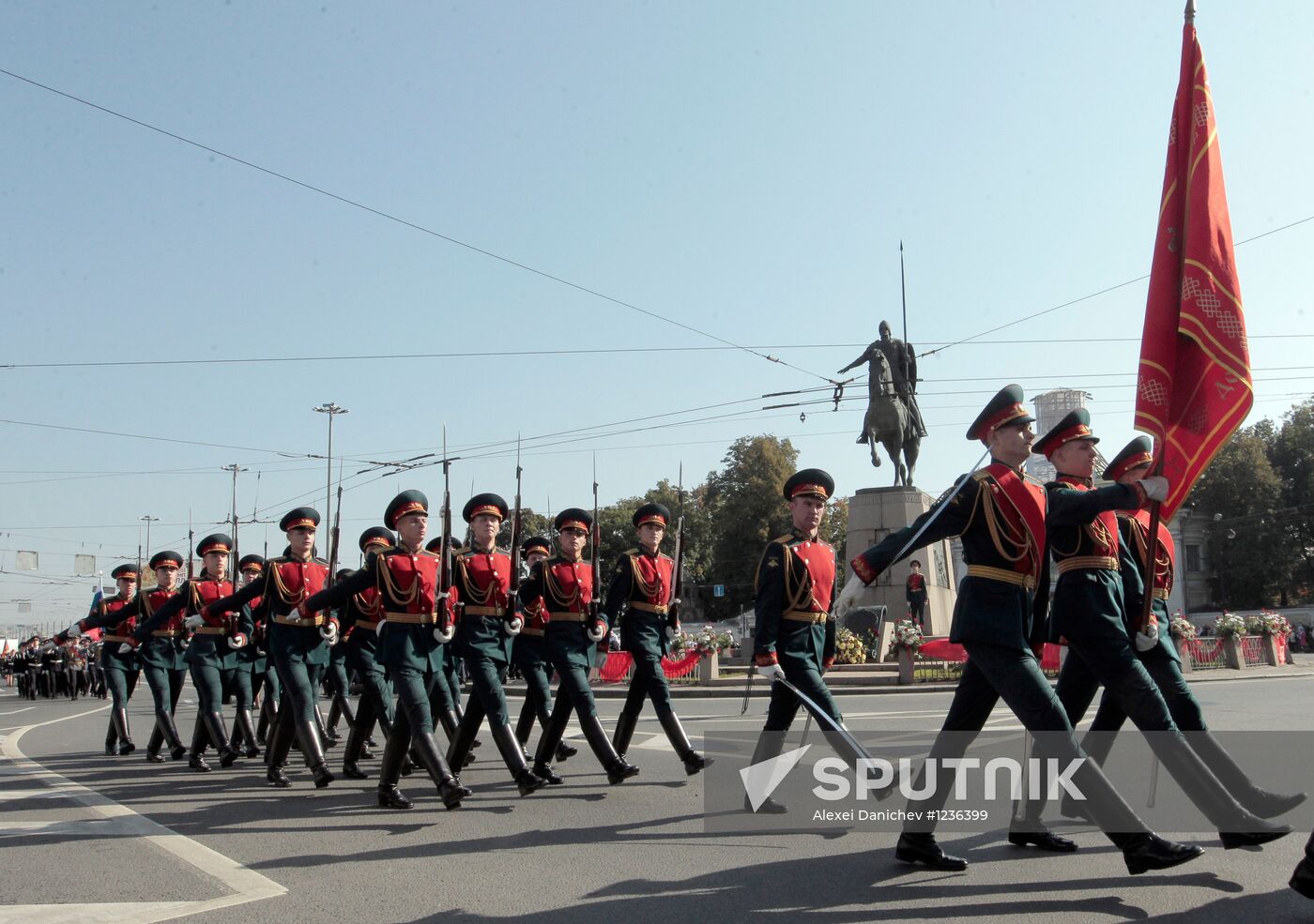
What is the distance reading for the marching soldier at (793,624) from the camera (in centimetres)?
668

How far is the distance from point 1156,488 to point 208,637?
8.60 metres

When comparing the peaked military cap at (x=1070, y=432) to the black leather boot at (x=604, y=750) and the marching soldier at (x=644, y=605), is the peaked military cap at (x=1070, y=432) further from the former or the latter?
the black leather boot at (x=604, y=750)

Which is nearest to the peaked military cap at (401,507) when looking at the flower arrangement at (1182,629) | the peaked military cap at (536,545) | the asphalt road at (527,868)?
the asphalt road at (527,868)

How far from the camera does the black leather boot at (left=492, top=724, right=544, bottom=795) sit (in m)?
7.32

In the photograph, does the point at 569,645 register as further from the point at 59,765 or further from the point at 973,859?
the point at 59,765

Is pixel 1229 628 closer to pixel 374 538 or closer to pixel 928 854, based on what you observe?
pixel 374 538

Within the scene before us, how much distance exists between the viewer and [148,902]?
509 cm

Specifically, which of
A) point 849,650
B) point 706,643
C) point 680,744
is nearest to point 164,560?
point 680,744

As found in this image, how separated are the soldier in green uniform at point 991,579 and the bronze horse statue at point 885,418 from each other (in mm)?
21173

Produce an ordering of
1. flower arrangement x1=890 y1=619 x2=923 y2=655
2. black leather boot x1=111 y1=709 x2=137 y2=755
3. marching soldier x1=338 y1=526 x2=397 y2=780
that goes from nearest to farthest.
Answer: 1. marching soldier x1=338 y1=526 x2=397 y2=780
2. black leather boot x1=111 y1=709 x2=137 y2=755
3. flower arrangement x1=890 y1=619 x2=923 y2=655

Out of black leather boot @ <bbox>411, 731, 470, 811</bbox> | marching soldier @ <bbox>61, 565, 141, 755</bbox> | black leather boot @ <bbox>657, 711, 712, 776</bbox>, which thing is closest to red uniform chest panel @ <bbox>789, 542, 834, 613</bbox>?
black leather boot @ <bbox>657, 711, 712, 776</bbox>

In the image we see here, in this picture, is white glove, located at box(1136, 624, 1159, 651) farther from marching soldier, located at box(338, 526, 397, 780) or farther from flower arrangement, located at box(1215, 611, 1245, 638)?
flower arrangement, located at box(1215, 611, 1245, 638)

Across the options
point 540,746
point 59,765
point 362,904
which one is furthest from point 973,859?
point 59,765

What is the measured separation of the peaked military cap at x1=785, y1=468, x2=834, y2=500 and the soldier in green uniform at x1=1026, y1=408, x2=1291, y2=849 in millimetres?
1657
